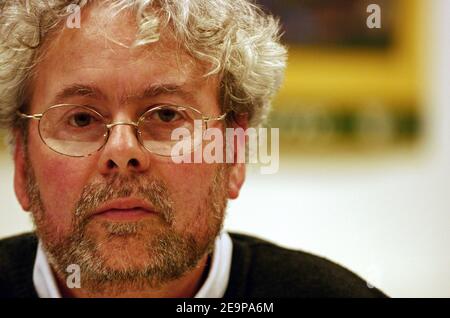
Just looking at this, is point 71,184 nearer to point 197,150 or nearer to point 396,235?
point 197,150

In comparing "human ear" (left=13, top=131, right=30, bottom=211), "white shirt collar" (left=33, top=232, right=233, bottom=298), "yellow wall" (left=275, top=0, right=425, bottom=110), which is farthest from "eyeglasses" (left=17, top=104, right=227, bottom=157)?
"yellow wall" (left=275, top=0, right=425, bottom=110)

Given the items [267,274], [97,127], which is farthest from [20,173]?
[267,274]

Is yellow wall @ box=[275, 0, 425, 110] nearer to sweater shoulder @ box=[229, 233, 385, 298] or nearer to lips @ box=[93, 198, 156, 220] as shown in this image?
sweater shoulder @ box=[229, 233, 385, 298]

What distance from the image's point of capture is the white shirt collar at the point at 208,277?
1.24 metres

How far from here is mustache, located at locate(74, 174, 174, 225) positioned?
1.08 metres

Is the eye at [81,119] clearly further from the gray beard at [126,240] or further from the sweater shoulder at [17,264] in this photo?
the sweater shoulder at [17,264]

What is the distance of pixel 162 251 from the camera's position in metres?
1.12

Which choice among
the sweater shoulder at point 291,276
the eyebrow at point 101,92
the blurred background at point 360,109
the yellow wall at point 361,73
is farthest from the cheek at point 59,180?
the yellow wall at point 361,73

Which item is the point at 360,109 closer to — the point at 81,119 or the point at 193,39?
the point at 193,39

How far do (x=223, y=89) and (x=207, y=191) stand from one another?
20 centimetres

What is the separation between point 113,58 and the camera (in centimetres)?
109

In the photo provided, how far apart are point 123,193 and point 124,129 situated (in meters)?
0.11

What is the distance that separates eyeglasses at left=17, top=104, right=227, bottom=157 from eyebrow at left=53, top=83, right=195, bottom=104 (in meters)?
0.02

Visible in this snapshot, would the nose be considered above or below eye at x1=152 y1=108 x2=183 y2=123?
below
